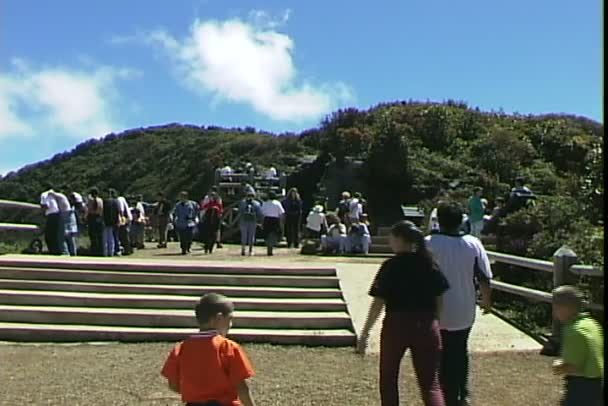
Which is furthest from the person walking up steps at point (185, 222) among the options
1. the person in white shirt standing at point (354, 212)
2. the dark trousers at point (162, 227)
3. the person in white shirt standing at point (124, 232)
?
the person in white shirt standing at point (354, 212)

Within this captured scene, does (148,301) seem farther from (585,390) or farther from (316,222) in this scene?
(316,222)

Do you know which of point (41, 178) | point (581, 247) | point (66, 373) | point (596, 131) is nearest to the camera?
point (66, 373)

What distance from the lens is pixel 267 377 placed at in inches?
327

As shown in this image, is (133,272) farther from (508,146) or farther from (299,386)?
(508,146)

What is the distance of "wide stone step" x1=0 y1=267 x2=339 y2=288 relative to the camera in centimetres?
1220

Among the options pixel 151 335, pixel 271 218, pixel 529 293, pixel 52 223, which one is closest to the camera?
pixel 151 335

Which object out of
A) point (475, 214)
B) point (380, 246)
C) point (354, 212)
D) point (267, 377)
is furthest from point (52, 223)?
point (267, 377)

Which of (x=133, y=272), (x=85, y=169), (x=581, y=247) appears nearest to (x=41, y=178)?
(x=85, y=169)

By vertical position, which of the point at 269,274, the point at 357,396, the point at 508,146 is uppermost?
the point at 508,146

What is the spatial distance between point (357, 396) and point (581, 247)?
209 inches

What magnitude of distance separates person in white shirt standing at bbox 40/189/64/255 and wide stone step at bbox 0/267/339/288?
3.31 m

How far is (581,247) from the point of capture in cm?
1149

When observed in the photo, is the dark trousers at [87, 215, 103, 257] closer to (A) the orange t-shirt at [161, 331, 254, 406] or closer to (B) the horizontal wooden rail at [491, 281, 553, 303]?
(B) the horizontal wooden rail at [491, 281, 553, 303]

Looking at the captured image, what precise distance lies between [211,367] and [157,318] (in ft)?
21.4
